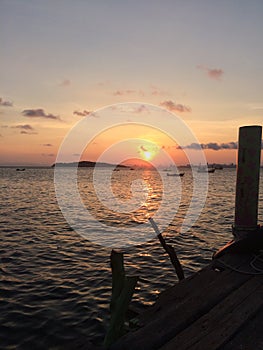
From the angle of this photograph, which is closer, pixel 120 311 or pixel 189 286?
pixel 120 311

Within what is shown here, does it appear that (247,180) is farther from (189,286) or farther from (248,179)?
(189,286)

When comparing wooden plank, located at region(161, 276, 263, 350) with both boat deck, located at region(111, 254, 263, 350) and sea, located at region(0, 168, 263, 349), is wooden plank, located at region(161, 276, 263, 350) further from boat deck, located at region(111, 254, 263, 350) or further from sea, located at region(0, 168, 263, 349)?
sea, located at region(0, 168, 263, 349)

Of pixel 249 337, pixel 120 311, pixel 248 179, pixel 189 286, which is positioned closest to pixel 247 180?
pixel 248 179

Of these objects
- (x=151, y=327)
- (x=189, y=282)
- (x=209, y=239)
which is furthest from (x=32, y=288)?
(x=209, y=239)

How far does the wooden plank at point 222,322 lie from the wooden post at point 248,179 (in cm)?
255

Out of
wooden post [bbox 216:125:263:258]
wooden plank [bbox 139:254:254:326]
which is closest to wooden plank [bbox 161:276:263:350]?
wooden plank [bbox 139:254:254:326]

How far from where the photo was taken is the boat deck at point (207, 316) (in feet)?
11.8

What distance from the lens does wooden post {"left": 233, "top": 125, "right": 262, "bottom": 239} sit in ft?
23.9

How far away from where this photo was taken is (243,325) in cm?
396

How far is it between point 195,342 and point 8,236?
16.9 metres

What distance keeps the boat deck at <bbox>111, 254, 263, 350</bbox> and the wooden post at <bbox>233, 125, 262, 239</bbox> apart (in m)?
1.73

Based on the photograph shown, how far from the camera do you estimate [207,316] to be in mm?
4195

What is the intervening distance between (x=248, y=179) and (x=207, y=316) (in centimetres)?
425

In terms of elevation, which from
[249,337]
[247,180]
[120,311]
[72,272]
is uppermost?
[247,180]
